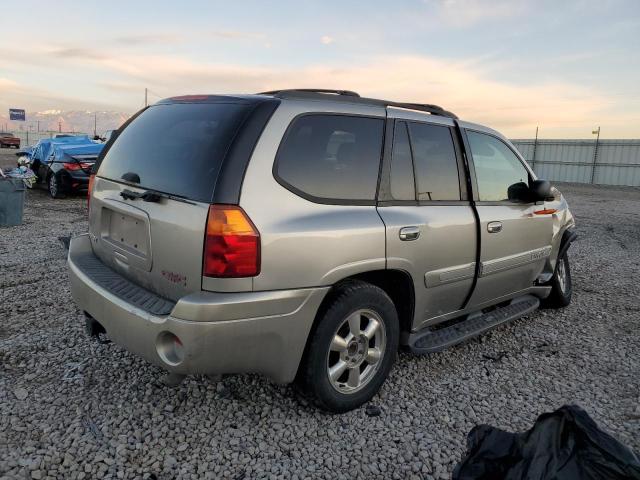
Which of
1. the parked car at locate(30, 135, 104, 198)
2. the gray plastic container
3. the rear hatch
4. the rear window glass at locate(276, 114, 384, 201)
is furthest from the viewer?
the parked car at locate(30, 135, 104, 198)

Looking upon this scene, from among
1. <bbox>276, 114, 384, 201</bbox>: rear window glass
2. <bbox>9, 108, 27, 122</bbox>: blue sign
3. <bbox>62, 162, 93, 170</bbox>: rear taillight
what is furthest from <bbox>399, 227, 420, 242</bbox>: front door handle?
<bbox>9, 108, 27, 122</bbox>: blue sign

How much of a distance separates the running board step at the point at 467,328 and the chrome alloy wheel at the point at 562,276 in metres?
0.60

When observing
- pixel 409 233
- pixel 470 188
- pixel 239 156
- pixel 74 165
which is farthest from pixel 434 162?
pixel 74 165

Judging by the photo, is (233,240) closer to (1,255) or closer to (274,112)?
(274,112)

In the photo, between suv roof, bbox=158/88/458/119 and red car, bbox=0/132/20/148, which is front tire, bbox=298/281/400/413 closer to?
suv roof, bbox=158/88/458/119

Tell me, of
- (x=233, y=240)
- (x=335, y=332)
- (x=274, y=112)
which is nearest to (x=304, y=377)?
(x=335, y=332)

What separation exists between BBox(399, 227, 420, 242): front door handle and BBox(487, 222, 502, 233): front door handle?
0.84 metres

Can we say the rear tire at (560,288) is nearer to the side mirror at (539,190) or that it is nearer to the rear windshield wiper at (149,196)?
the side mirror at (539,190)

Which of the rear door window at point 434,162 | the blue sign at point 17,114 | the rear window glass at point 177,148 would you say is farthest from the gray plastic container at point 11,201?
the blue sign at point 17,114

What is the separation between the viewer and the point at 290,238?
240cm

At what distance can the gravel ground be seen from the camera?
2.43m

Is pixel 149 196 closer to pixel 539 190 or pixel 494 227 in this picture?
pixel 494 227

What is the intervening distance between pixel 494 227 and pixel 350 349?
1524 millimetres

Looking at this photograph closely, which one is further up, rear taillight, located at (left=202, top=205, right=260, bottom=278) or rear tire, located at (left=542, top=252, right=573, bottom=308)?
rear taillight, located at (left=202, top=205, right=260, bottom=278)
